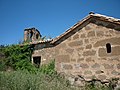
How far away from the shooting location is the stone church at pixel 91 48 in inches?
323

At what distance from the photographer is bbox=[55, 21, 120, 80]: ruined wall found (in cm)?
819

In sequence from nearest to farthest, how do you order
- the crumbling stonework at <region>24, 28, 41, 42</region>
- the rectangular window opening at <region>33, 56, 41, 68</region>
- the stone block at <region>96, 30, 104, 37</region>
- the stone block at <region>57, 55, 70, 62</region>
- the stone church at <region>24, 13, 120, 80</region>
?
the stone church at <region>24, 13, 120, 80</region>
the stone block at <region>96, 30, 104, 37</region>
the stone block at <region>57, 55, 70, 62</region>
the rectangular window opening at <region>33, 56, 41, 68</region>
the crumbling stonework at <region>24, 28, 41, 42</region>

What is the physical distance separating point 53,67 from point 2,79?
4.67m

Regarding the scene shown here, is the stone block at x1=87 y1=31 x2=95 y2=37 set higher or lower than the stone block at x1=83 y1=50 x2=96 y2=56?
higher

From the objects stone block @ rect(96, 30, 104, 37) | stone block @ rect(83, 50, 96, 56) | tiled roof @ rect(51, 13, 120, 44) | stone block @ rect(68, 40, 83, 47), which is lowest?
stone block @ rect(83, 50, 96, 56)

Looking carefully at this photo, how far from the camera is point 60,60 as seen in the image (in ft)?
32.0

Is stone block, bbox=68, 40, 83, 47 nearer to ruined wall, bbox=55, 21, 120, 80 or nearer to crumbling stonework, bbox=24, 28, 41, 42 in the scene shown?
ruined wall, bbox=55, 21, 120, 80

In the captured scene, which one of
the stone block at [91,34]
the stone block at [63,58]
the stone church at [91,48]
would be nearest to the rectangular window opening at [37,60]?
the stone church at [91,48]

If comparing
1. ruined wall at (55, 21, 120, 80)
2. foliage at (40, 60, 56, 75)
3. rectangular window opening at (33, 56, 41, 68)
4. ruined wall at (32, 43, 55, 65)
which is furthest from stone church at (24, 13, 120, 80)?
rectangular window opening at (33, 56, 41, 68)

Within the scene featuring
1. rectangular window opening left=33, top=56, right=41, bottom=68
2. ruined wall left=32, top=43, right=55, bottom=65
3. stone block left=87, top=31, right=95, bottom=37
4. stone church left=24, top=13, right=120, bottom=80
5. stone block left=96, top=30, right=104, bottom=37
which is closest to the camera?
stone church left=24, top=13, right=120, bottom=80

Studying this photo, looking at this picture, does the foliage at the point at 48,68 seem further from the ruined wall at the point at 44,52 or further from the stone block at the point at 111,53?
the stone block at the point at 111,53

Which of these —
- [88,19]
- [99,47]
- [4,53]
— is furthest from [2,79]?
[4,53]

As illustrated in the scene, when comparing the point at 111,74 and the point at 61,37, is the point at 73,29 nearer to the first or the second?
the point at 61,37

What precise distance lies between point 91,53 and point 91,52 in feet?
0.17
